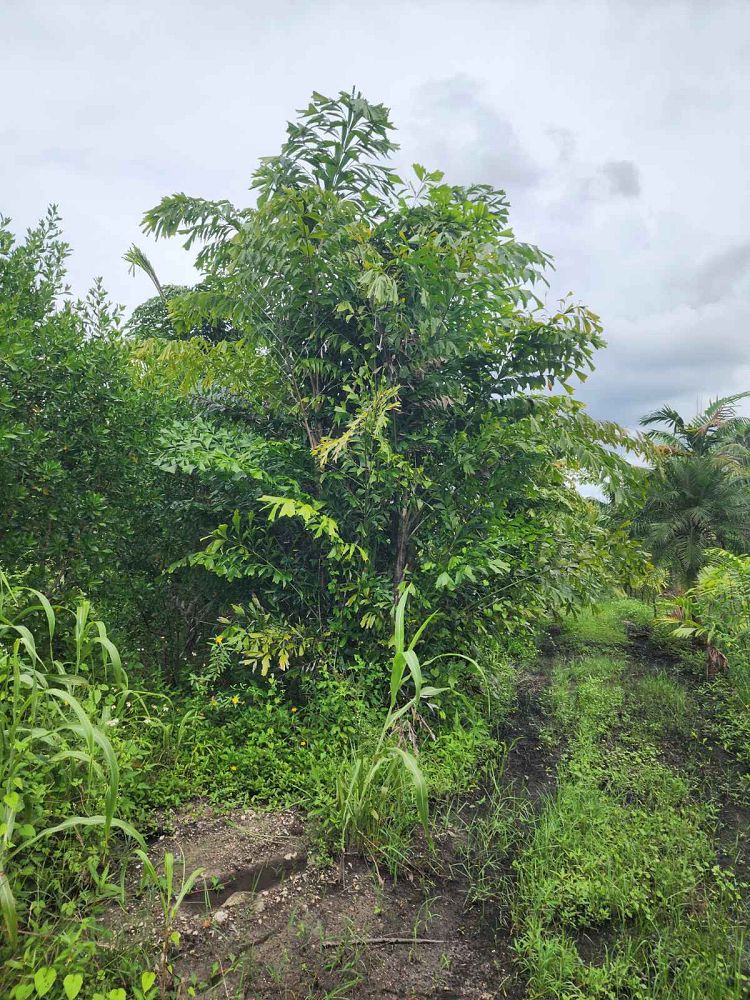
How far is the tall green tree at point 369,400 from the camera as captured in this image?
4.29m

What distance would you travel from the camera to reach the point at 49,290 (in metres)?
4.10

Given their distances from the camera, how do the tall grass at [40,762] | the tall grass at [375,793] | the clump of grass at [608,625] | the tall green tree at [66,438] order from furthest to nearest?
the clump of grass at [608,625] → the tall green tree at [66,438] → the tall grass at [375,793] → the tall grass at [40,762]

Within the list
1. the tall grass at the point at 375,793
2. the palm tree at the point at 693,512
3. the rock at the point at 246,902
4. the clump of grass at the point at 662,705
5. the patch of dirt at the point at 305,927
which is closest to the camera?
the patch of dirt at the point at 305,927

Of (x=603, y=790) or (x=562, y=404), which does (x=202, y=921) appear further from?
(x=562, y=404)

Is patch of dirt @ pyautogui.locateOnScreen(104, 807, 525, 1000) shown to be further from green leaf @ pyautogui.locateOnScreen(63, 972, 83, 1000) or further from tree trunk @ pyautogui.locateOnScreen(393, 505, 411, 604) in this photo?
tree trunk @ pyautogui.locateOnScreen(393, 505, 411, 604)

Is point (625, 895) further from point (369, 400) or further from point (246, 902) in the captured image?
point (369, 400)

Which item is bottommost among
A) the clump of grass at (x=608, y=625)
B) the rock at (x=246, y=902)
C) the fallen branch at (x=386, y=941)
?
the fallen branch at (x=386, y=941)

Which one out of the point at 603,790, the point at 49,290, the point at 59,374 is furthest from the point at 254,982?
the point at 49,290

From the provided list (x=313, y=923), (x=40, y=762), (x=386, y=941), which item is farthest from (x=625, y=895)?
(x=40, y=762)

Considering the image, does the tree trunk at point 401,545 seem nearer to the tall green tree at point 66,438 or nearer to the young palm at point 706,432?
the tall green tree at point 66,438

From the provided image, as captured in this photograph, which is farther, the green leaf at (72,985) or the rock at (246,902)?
the rock at (246,902)

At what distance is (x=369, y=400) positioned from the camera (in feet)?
14.3

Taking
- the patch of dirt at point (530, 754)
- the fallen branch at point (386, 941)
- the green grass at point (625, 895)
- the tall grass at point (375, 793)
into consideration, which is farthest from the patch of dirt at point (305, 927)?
the patch of dirt at point (530, 754)

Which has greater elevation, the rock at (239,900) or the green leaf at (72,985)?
the green leaf at (72,985)
